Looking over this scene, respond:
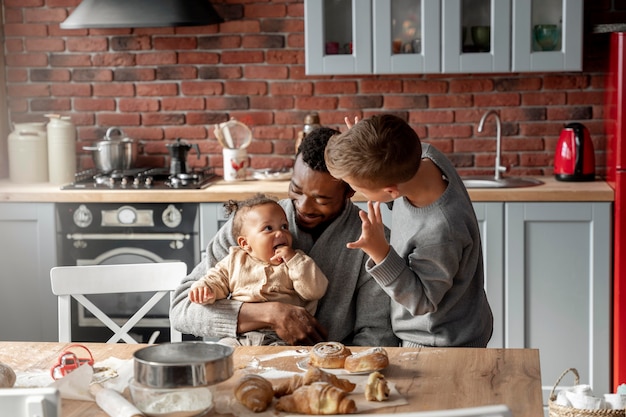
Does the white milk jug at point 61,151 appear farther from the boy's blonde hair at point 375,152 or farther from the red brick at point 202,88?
the boy's blonde hair at point 375,152

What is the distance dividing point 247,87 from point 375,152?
2.51 m

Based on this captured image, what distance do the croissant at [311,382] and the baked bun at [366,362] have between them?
0.35ft

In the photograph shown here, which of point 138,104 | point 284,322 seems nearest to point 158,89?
point 138,104

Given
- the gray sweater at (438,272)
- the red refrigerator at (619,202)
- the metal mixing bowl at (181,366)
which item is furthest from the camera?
the red refrigerator at (619,202)

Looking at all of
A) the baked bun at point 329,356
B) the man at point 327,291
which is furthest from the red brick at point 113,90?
the baked bun at point 329,356

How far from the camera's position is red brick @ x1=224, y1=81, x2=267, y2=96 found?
4613mm

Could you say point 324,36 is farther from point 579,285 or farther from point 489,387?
point 489,387

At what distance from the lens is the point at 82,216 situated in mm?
4109

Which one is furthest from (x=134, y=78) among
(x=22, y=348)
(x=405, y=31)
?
(x=22, y=348)

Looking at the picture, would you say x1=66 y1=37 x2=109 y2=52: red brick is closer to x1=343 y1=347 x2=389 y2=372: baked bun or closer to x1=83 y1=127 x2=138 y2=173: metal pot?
x1=83 y1=127 x2=138 y2=173: metal pot

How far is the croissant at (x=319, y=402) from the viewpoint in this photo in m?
1.88

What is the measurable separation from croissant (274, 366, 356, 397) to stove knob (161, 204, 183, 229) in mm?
2123

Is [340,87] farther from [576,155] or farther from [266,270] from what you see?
[266,270]

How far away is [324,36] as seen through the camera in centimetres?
423
